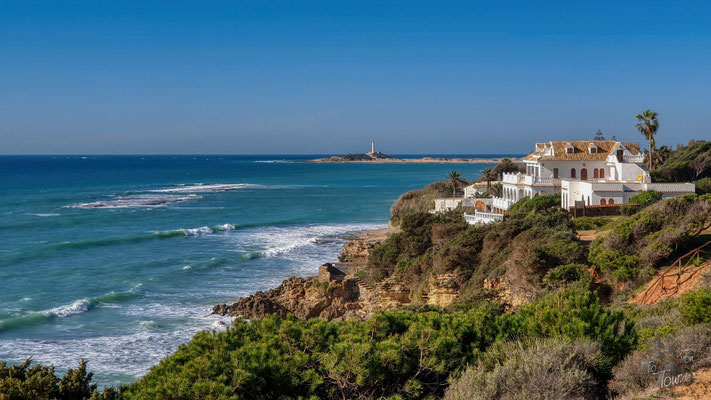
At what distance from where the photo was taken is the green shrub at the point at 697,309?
34.3 ft

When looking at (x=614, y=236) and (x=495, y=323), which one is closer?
(x=495, y=323)

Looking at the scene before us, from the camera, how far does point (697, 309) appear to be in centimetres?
1051

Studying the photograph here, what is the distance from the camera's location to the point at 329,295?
83.8ft

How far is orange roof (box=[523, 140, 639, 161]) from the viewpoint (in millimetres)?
38469

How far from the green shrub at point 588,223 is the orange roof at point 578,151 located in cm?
1145

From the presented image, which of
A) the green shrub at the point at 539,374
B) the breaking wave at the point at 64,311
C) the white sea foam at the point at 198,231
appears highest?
the green shrub at the point at 539,374

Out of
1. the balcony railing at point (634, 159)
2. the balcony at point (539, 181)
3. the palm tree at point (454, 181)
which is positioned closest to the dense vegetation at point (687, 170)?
the balcony railing at point (634, 159)

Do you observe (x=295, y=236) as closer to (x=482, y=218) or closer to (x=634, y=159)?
(x=482, y=218)

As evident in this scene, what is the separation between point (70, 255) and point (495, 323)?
3587cm

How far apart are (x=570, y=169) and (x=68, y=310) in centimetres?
3062

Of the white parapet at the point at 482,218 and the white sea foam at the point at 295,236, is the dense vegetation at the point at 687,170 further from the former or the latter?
the white sea foam at the point at 295,236

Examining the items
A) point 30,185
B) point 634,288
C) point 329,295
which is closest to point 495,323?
point 634,288

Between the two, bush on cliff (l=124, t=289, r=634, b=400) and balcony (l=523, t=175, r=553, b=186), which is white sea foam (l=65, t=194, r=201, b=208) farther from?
bush on cliff (l=124, t=289, r=634, b=400)

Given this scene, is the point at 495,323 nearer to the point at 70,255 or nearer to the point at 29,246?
the point at 70,255
